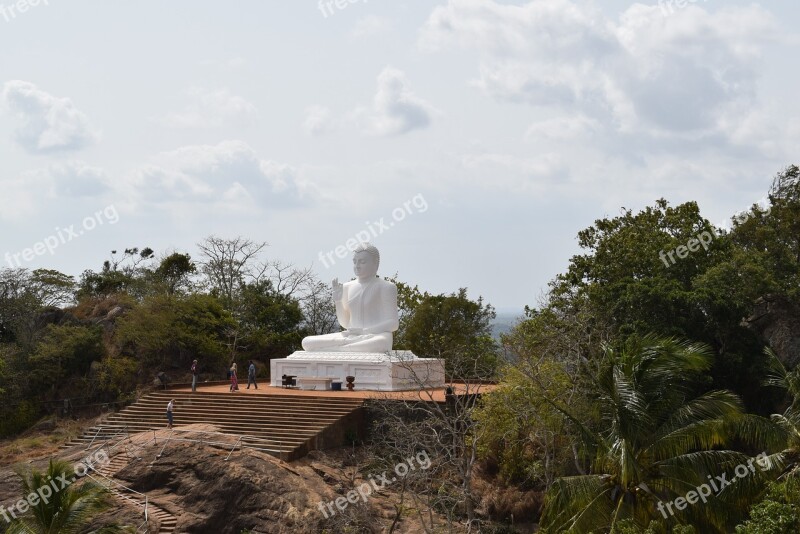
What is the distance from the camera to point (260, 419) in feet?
87.7

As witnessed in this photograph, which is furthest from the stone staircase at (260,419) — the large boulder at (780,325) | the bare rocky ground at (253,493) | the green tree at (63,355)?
the large boulder at (780,325)

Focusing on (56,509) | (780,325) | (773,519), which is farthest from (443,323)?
(773,519)

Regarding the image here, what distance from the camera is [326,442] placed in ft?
84.5

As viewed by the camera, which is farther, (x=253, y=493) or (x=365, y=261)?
(x=365, y=261)

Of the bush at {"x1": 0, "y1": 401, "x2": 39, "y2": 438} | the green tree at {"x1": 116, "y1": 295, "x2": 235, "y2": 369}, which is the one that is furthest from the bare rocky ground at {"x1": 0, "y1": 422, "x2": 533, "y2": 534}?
the green tree at {"x1": 116, "y1": 295, "x2": 235, "y2": 369}

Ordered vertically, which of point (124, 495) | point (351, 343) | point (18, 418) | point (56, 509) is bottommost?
point (124, 495)

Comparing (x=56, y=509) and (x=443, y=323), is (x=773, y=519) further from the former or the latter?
(x=443, y=323)

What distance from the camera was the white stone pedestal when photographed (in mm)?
29422

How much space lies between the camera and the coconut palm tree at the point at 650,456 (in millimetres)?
14211

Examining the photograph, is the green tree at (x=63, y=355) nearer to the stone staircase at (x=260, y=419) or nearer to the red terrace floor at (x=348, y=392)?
the red terrace floor at (x=348, y=392)

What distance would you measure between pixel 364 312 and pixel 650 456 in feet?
62.6

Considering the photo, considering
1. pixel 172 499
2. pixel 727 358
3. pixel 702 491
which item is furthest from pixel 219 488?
pixel 727 358

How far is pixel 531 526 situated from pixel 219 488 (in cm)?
802

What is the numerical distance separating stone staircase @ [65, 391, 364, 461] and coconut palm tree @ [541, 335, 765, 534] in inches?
448
